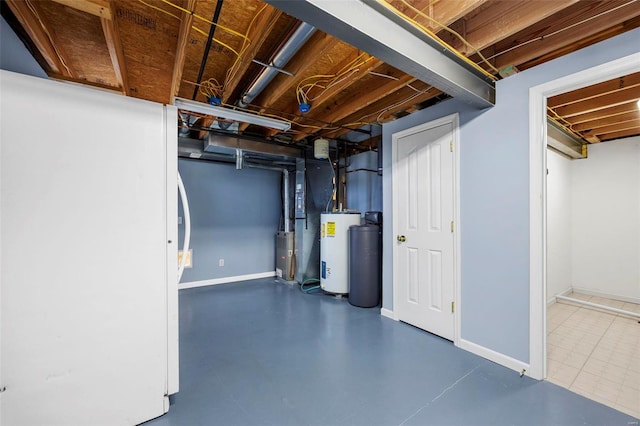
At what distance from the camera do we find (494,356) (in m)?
2.13

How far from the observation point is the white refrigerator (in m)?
1.21

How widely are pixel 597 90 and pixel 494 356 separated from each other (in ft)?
8.35

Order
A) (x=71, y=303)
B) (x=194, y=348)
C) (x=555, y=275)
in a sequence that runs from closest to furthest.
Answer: (x=71, y=303)
(x=194, y=348)
(x=555, y=275)

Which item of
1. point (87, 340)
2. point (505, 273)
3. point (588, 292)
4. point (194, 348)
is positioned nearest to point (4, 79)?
point (87, 340)

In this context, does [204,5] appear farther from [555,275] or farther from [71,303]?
[555,275]

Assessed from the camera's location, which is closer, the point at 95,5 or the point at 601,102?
the point at 95,5

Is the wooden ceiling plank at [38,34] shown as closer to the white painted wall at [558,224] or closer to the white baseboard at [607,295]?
the white painted wall at [558,224]

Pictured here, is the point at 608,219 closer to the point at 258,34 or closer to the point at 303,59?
the point at 303,59

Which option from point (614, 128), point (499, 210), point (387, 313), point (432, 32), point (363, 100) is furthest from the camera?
point (614, 128)

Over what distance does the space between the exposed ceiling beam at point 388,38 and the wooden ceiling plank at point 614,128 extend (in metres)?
2.85

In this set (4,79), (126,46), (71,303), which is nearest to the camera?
(4,79)

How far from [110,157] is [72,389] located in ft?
3.88

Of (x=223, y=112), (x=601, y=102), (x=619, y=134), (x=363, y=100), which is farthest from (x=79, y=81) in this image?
(x=619, y=134)

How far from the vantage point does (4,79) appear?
1171 millimetres
